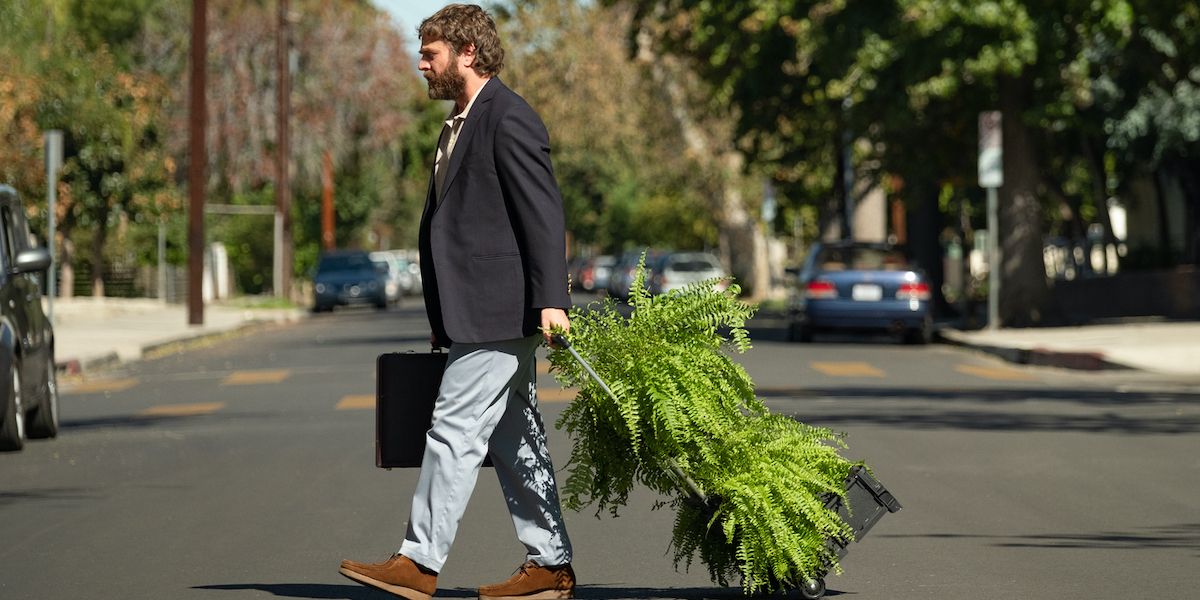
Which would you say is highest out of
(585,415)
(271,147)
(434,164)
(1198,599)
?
(271,147)

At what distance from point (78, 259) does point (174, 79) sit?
12.1 meters

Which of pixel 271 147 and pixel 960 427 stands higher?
pixel 271 147

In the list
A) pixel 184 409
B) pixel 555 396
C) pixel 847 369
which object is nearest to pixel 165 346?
pixel 847 369

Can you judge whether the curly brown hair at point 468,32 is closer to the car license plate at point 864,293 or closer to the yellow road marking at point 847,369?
the yellow road marking at point 847,369

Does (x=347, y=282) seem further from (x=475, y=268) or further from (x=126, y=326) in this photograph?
(x=475, y=268)

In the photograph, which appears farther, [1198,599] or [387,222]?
[387,222]

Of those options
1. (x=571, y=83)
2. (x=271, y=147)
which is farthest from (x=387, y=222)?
(x=571, y=83)

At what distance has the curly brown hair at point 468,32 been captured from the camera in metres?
6.66

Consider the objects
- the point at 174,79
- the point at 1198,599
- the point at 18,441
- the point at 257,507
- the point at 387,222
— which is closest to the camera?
the point at 1198,599

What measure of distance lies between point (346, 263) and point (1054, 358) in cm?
2945

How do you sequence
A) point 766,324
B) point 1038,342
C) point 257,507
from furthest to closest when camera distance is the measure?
point 766,324 < point 1038,342 < point 257,507

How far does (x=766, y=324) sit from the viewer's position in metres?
36.9

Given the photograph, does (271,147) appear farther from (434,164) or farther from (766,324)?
(434,164)

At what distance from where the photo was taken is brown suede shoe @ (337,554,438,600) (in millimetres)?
6695
